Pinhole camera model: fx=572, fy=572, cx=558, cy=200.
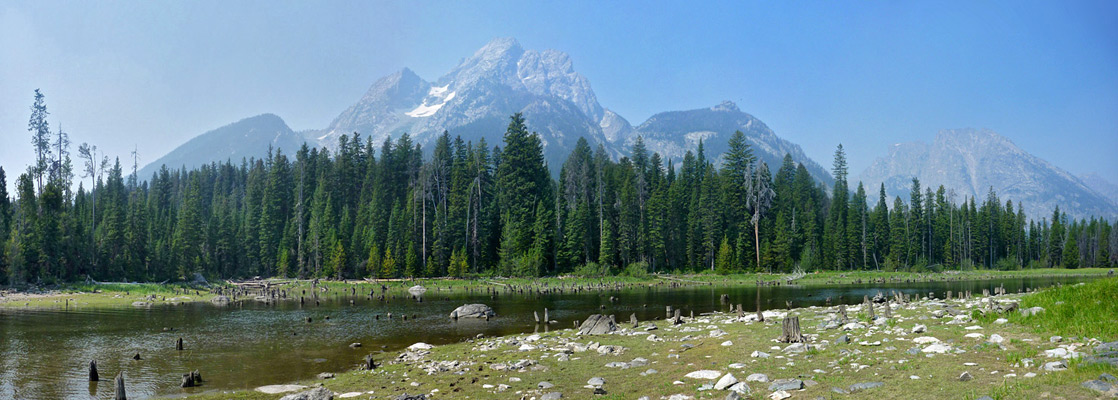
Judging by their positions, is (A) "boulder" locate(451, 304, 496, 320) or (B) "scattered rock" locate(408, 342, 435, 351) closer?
(B) "scattered rock" locate(408, 342, 435, 351)

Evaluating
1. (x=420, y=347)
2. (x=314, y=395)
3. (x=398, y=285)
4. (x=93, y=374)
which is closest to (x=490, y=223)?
(x=398, y=285)

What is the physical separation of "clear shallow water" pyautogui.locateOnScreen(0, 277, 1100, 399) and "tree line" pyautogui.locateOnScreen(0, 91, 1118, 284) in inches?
1281

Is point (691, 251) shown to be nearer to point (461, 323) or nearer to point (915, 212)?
point (915, 212)

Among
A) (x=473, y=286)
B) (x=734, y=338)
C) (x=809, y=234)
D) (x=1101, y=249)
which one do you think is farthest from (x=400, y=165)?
(x=1101, y=249)

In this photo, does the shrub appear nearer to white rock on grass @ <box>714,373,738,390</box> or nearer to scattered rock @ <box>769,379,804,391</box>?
white rock on grass @ <box>714,373,738,390</box>

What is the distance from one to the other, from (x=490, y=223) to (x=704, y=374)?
85.8 metres

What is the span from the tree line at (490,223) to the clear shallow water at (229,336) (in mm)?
32547

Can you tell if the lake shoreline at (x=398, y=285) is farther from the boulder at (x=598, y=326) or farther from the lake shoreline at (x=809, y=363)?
the lake shoreline at (x=809, y=363)

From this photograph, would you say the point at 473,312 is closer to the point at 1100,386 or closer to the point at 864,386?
the point at 864,386

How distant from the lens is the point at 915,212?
379ft

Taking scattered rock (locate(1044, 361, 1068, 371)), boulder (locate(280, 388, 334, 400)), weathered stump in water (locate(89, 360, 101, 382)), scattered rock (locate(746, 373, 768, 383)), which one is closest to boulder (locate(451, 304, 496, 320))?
weathered stump in water (locate(89, 360, 101, 382))

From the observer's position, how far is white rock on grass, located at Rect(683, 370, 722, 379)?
15445 millimetres

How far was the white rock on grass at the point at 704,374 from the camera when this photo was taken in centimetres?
1545

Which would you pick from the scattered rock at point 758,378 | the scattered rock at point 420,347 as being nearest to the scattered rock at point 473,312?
the scattered rock at point 420,347
